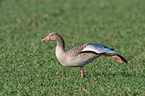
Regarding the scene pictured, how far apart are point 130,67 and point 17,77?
11.7ft

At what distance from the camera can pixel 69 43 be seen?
10766 millimetres

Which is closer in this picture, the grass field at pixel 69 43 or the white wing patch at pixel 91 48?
the white wing patch at pixel 91 48

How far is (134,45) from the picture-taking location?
10711 millimetres

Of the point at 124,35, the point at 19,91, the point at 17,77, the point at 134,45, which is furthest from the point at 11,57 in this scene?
the point at 124,35

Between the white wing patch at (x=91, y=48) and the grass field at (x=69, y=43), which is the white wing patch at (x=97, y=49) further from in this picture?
the grass field at (x=69, y=43)

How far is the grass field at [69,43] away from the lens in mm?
6270

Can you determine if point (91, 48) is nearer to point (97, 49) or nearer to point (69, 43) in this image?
point (97, 49)

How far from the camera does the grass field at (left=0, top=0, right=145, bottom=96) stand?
20.6ft

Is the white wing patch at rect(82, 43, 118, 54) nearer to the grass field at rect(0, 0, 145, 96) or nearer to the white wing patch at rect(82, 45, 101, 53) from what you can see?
the white wing patch at rect(82, 45, 101, 53)

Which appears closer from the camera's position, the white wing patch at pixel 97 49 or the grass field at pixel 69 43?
the white wing patch at pixel 97 49

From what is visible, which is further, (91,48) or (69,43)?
(69,43)

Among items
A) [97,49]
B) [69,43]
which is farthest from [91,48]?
[69,43]

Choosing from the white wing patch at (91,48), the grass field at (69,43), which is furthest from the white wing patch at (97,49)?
the grass field at (69,43)

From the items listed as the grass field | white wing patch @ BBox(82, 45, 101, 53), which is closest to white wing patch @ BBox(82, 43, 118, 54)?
white wing patch @ BBox(82, 45, 101, 53)
